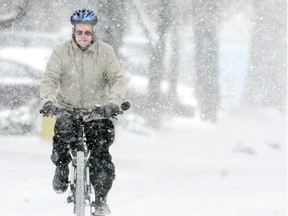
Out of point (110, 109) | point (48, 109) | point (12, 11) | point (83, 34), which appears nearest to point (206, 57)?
point (12, 11)

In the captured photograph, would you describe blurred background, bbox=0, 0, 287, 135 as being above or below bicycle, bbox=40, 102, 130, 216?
above

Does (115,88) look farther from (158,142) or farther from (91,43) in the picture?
(158,142)

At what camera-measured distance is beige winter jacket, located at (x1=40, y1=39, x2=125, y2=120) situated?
20.4ft

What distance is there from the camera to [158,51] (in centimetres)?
1627

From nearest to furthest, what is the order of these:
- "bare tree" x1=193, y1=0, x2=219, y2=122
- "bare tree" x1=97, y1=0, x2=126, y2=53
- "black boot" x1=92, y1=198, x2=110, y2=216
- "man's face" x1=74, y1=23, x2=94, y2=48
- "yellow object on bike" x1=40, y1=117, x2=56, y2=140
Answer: "man's face" x1=74, y1=23, x2=94, y2=48, "black boot" x1=92, y1=198, x2=110, y2=216, "yellow object on bike" x1=40, y1=117, x2=56, y2=140, "bare tree" x1=97, y1=0, x2=126, y2=53, "bare tree" x1=193, y1=0, x2=219, y2=122

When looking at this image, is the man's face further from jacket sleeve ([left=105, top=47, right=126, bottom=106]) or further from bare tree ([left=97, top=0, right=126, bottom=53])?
bare tree ([left=97, top=0, right=126, bottom=53])

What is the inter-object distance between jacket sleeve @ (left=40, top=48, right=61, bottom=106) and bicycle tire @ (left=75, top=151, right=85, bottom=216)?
1.58 feet

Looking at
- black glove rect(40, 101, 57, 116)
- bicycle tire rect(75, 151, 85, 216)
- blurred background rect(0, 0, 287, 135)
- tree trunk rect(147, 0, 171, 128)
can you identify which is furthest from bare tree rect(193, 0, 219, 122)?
black glove rect(40, 101, 57, 116)

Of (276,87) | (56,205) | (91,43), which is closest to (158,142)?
(276,87)

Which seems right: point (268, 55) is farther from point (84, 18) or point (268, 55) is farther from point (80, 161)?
point (80, 161)

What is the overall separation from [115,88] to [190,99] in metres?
11.7

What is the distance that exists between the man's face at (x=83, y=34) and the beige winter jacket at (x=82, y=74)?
68mm

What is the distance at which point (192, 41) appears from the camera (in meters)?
17.6

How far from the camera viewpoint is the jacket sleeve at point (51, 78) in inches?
234
